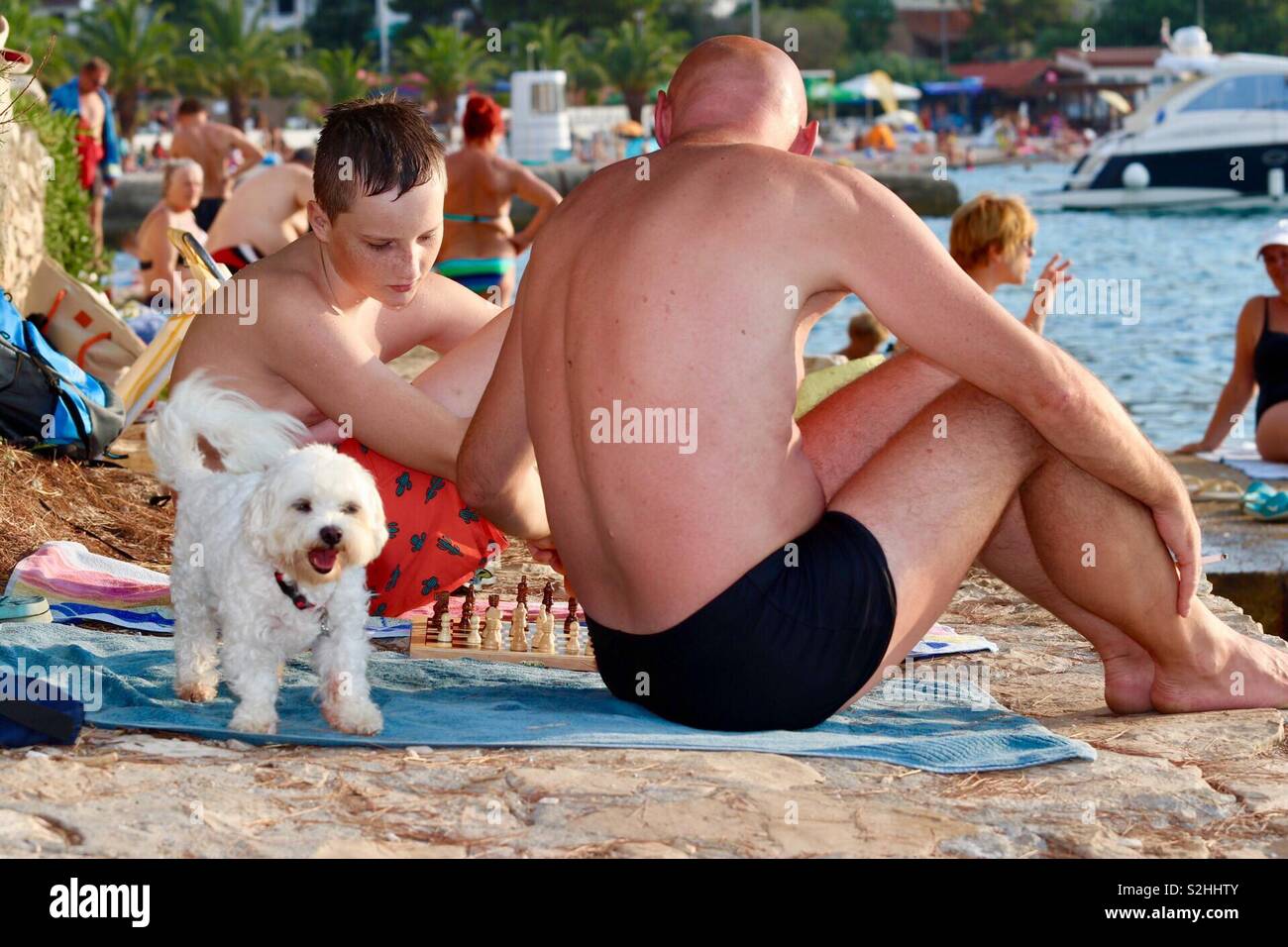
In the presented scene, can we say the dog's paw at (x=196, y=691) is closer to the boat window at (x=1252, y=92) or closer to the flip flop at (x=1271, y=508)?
the flip flop at (x=1271, y=508)

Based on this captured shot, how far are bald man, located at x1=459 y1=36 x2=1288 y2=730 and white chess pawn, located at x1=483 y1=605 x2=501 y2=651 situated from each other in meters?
0.66

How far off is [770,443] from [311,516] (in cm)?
91

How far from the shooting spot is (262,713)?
3.32 metres

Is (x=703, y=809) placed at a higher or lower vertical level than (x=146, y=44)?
lower

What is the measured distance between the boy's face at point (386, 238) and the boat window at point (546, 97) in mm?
36340

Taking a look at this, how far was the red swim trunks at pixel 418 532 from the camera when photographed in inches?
164

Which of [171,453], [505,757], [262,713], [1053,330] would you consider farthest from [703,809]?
[1053,330]

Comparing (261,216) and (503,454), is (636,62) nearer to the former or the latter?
(261,216)

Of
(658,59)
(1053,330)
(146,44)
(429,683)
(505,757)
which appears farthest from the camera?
(658,59)

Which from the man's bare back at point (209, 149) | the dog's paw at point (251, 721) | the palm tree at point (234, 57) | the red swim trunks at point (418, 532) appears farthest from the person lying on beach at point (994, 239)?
the palm tree at point (234, 57)

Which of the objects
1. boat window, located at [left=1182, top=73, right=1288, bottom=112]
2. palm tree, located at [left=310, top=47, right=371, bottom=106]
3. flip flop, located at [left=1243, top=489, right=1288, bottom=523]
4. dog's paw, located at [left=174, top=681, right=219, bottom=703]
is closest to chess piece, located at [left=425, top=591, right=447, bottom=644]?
dog's paw, located at [left=174, top=681, right=219, bottom=703]

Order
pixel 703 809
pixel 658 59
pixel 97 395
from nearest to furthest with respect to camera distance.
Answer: pixel 703 809, pixel 97 395, pixel 658 59
